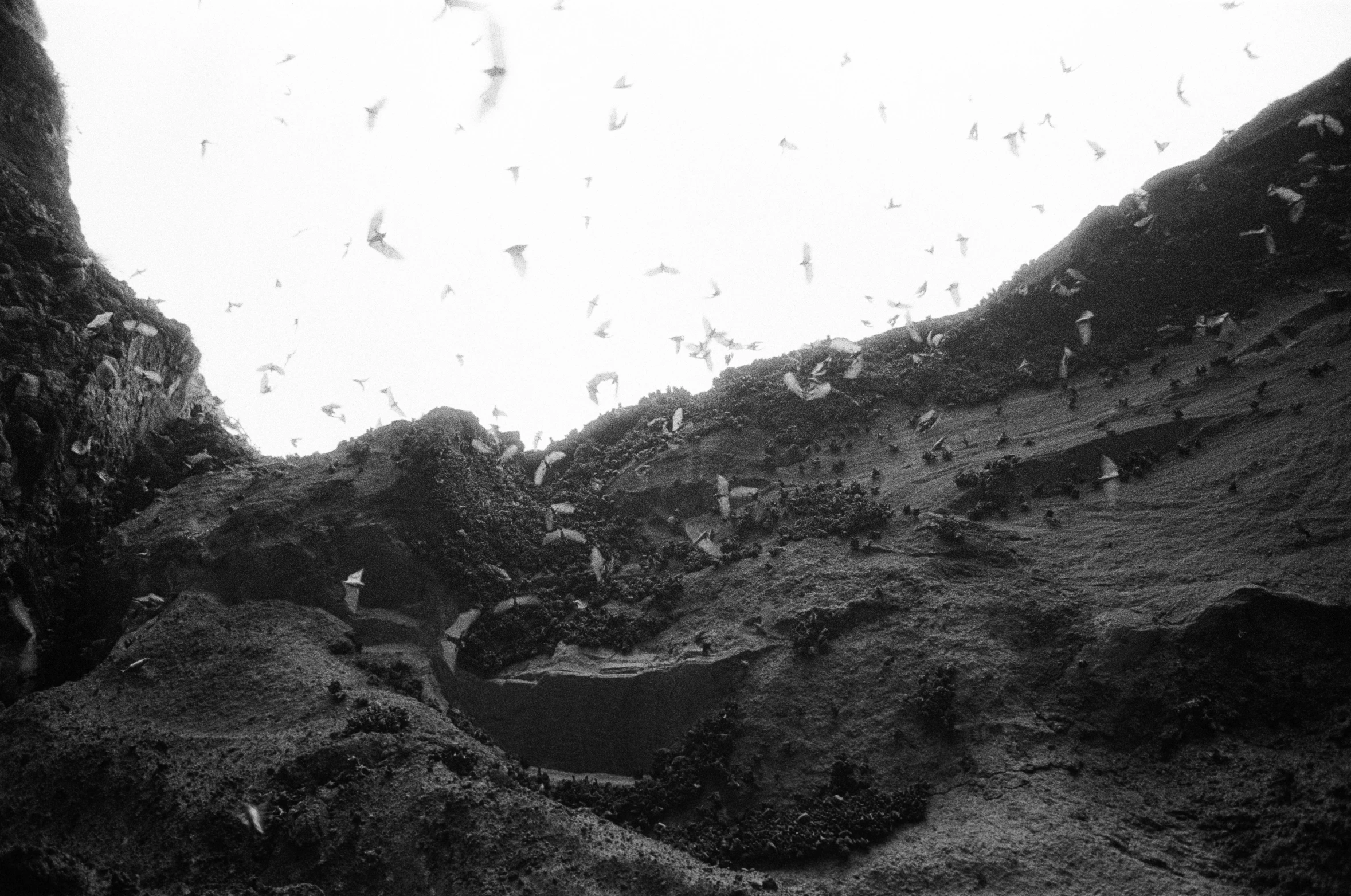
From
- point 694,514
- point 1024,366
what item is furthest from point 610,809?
point 1024,366

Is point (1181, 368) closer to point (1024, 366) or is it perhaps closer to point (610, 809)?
point (1024, 366)

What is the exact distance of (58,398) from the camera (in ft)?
43.6

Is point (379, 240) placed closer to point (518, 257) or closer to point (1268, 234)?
point (518, 257)

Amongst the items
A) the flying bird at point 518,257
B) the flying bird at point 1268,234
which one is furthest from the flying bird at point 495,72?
the flying bird at point 1268,234

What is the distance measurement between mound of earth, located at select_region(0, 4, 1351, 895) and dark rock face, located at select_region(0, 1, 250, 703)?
78 millimetres

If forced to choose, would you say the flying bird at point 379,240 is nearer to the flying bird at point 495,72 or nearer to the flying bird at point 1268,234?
the flying bird at point 495,72

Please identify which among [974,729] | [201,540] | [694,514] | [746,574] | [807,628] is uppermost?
[201,540]

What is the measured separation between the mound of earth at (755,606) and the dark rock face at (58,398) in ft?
0.26

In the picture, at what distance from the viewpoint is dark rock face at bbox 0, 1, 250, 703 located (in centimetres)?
1234

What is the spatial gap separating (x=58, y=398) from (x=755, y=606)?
41.1 ft

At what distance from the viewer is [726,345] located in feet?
59.5

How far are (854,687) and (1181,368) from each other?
8.30 metres

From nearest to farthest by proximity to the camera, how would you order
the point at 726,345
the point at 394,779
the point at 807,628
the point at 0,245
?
the point at 394,779
the point at 807,628
the point at 0,245
the point at 726,345

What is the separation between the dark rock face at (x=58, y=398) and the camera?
486 inches
